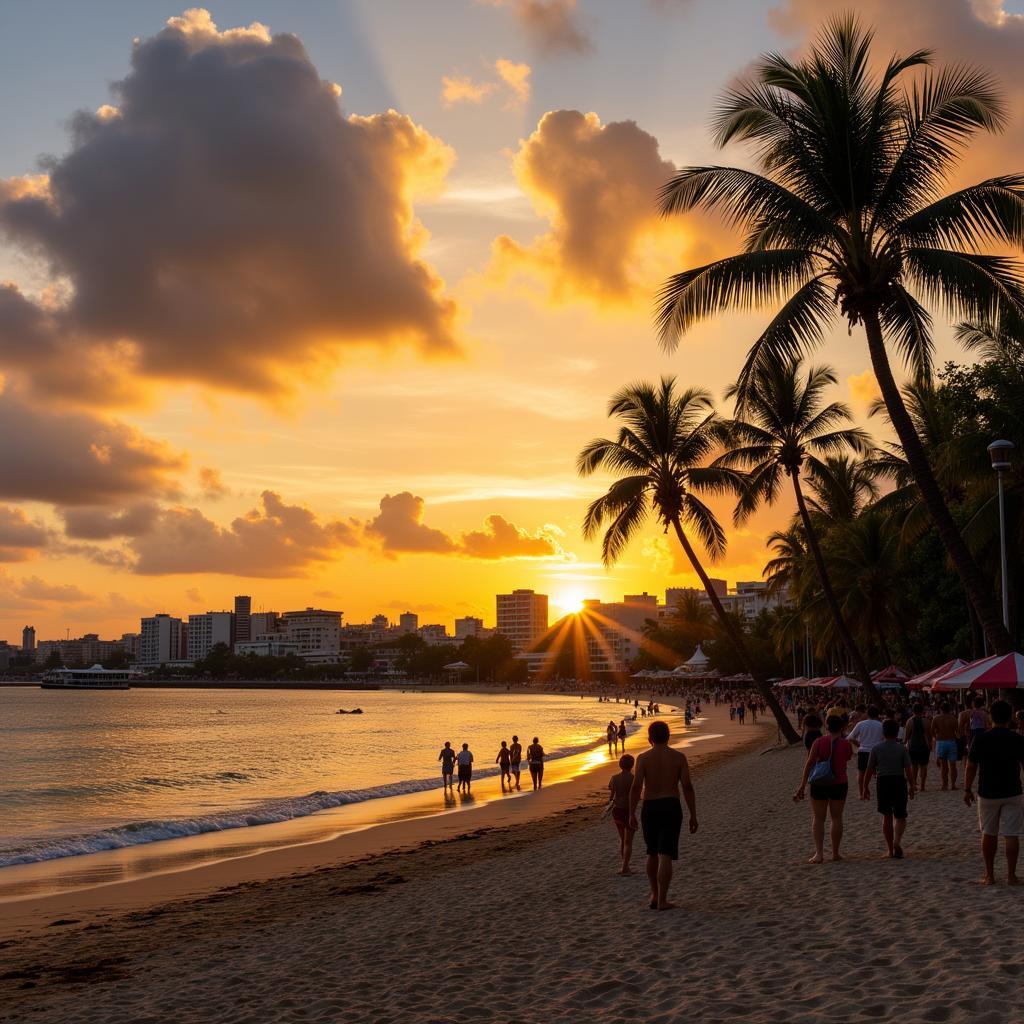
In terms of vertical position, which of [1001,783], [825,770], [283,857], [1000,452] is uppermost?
[1000,452]

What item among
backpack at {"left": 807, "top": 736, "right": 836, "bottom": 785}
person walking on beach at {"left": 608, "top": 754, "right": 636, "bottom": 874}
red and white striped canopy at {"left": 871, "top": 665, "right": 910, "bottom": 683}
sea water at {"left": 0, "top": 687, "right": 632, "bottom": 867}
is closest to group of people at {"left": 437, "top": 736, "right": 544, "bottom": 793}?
sea water at {"left": 0, "top": 687, "right": 632, "bottom": 867}

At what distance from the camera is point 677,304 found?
15523 mm

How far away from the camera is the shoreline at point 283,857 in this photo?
1386 cm

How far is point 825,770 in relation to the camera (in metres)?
10.4

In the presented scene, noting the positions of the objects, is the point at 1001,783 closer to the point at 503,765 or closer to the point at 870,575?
the point at 503,765

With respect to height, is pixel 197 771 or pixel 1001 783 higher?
pixel 1001 783

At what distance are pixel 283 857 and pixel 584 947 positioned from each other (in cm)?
1150

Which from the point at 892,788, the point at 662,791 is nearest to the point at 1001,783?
the point at 892,788

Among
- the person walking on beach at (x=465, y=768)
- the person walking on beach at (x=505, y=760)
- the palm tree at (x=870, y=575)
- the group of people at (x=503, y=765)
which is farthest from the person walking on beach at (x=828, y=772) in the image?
the palm tree at (x=870, y=575)

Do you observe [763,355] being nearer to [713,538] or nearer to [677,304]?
[677,304]

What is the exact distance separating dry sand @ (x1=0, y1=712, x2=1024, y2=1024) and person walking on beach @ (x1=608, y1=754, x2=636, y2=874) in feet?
1.38

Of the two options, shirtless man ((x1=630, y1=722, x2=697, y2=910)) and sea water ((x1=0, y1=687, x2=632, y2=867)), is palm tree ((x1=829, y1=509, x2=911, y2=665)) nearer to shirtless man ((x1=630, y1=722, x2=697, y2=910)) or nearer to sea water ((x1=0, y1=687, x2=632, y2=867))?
sea water ((x1=0, y1=687, x2=632, y2=867))

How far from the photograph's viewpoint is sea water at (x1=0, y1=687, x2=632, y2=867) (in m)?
24.6

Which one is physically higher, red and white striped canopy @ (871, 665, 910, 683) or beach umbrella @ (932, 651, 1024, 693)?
beach umbrella @ (932, 651, 1024, 693)
